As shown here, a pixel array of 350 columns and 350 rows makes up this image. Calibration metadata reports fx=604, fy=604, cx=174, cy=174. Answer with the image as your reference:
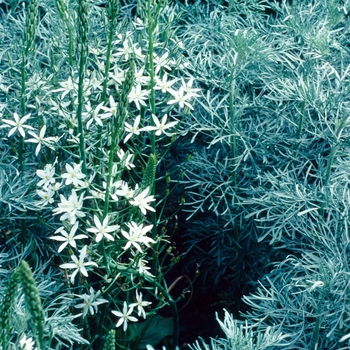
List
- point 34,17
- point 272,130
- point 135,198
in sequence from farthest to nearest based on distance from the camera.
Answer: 1. point 272,130
2. point 135,198
3. point 34,17

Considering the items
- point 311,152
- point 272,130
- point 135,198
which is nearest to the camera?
point 135,198

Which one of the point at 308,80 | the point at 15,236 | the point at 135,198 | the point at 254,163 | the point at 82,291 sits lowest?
the point at 82,291

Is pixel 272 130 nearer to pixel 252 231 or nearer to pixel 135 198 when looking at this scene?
pixel 252 231

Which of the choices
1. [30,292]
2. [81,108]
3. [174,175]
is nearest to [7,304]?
[30,292]

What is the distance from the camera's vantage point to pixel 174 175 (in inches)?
127

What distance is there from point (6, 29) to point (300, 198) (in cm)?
167

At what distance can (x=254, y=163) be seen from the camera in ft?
8.89

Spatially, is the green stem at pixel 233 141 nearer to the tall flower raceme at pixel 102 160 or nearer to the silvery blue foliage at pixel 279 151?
the silvery blue foliage at pixel 279 151

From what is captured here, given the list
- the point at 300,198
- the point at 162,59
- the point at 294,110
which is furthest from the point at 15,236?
the point at 294,110

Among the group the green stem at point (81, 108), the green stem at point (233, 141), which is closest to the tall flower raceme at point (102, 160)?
the green stem at point (81, 108)

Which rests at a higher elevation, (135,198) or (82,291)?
(135,198)

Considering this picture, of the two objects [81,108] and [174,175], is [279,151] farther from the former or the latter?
[81,108]

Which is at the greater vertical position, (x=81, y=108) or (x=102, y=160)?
(x=81, y=108)

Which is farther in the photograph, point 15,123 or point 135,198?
point 15,123
